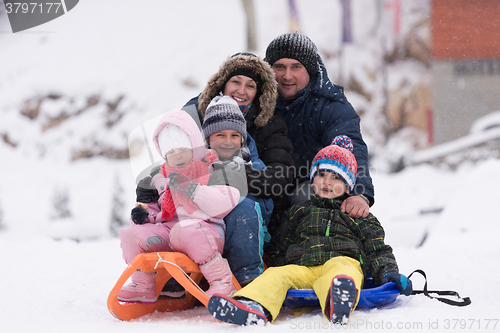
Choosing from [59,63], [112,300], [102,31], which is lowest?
[112,300]

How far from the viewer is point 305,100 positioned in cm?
240

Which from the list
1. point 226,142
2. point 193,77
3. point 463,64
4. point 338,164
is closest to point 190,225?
point 226,142

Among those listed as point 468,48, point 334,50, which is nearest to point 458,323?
point 468,48

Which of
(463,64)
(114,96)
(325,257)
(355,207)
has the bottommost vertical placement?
(325,257)

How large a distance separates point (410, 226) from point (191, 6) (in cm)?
954

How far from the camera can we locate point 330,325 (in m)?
1.43

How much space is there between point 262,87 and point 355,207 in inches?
30.5

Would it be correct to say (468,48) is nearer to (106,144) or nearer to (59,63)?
(106,144)

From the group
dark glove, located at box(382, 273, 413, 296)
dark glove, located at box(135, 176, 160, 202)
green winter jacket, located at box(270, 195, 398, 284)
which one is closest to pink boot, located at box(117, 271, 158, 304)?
dark glove, located at box(135, 176, 160, 202)

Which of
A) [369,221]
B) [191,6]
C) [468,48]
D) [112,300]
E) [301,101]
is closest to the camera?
[112,300]

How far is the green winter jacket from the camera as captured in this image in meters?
1.72

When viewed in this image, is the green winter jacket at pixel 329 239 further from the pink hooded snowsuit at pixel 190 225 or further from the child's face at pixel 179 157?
the child's face at pixel 179 157

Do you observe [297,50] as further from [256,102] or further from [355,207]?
[355,207]

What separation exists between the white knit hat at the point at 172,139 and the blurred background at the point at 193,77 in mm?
8226
